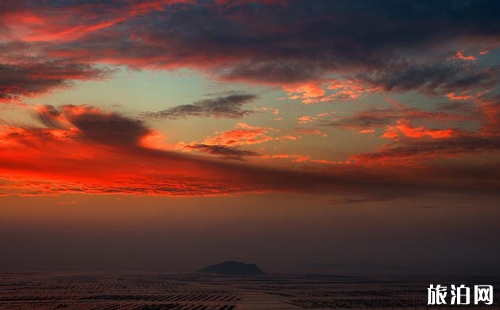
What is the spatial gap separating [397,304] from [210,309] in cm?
4511

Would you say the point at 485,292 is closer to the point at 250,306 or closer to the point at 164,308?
the point at 250,306

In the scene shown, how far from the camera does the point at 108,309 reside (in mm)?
99375

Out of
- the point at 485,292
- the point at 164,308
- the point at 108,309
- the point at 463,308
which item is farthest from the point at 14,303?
the point at 485,292

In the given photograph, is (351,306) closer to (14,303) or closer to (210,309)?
(210,309)

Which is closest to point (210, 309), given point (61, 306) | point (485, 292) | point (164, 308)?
point (164, 308)

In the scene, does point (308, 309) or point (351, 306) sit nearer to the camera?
point (308, 309)

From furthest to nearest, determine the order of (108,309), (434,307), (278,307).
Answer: (434,307) < (278,307) < (108,309)

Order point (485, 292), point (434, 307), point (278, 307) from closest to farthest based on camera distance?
point (278, 307) < point (434, 307) < point (485, 292)

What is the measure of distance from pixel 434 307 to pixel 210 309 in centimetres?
4999

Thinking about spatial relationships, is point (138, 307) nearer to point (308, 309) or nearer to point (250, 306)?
point (250, 306)

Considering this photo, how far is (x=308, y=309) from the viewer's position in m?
104

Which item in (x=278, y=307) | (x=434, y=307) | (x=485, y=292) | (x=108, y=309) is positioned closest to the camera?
(x=108, y=309)

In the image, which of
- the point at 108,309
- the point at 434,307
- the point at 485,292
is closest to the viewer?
the point at 108,309

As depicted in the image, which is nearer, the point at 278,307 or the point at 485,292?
the point at 278,307
